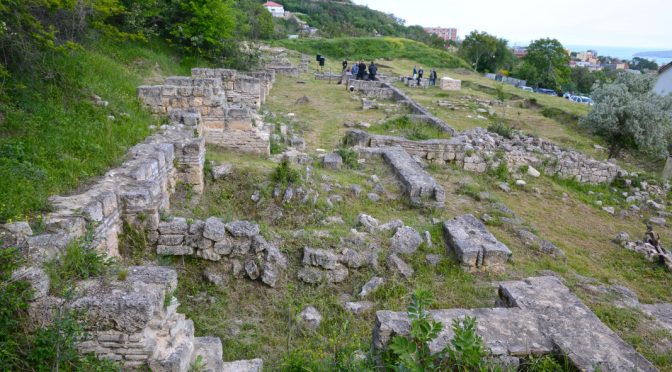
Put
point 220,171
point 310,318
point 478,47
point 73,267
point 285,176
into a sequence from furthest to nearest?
point 478,47 < point 220,171 < point 285,176 < point 310,318 < point 73,267

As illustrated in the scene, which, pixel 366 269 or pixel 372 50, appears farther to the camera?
pixel 372 50

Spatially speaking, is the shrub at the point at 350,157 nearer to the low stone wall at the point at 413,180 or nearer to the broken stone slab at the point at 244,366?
the low stone wall at the point at 413,180

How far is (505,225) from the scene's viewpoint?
816 cm

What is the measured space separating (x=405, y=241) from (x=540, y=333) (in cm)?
266

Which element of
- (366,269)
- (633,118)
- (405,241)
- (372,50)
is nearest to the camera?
(366,269)

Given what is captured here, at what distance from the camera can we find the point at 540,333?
164 inches

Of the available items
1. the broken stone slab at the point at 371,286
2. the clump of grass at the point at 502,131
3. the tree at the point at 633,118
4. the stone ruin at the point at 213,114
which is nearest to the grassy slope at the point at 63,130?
the stone ruin at the point at 213,114

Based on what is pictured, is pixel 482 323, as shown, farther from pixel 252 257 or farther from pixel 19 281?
pixel 19 281

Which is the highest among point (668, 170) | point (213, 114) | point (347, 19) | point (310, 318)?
point (347, 19)

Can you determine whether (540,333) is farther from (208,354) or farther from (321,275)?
(208,354)

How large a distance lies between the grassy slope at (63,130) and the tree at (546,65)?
4543 cm

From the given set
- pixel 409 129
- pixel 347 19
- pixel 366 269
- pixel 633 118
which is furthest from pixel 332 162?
pixel 347 19

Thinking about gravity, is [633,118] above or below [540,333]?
above

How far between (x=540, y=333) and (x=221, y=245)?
13.0ft
